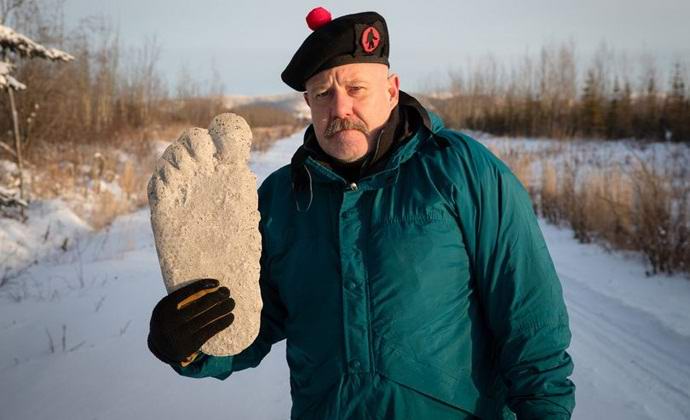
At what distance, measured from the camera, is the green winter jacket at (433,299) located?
1.34 m

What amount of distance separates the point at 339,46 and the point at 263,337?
102cm

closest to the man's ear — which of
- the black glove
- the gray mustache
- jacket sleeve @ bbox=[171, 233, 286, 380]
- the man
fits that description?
the man

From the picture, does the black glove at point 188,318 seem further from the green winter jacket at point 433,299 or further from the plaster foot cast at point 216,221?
the green winter jacket at point 433,299


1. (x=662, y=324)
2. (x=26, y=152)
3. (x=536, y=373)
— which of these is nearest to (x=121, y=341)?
(x=536, y=373)

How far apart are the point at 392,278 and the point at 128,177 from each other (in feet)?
32.5

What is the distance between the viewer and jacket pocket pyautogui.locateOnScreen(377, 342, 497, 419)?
135cm

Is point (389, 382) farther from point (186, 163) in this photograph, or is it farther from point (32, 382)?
point (32, 382)

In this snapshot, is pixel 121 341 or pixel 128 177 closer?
pixel 121 341

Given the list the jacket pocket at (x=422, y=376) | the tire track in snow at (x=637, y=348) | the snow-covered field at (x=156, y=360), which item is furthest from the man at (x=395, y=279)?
the tire track in snow at (x=637, y=348)

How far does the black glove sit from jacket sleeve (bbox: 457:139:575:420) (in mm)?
758

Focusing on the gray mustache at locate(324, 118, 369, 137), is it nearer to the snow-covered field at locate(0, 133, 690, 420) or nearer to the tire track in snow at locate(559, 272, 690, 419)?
the snow-covered field at locate(0, 133, 690, 420)

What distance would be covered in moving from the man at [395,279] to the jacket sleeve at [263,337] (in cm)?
2

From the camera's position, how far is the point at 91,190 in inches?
387

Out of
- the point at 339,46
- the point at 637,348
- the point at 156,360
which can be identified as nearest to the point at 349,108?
the point at 339,46
